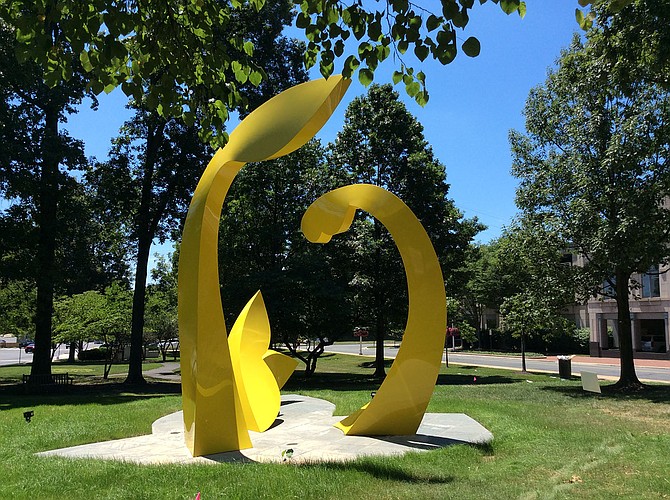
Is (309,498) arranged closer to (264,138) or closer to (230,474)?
(230,474)

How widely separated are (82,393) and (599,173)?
799 inches

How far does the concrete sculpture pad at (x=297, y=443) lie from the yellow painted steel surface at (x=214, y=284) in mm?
458

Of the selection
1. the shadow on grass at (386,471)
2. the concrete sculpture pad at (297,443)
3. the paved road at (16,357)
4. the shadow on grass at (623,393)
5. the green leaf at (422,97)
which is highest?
the green leaf at (422,97)

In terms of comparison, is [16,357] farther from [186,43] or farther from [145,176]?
[186,43]

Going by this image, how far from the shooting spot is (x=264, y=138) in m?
7.76

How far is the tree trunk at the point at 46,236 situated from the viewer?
2133 cm

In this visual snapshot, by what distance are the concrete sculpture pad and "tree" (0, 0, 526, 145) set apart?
513 centimetres

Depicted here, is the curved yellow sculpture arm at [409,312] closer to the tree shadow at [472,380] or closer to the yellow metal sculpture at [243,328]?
the yellow metal sculpture at [243,328]

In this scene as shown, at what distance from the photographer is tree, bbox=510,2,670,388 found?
642 inches

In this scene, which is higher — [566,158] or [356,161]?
[356,161]

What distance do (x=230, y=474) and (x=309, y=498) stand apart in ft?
4.27

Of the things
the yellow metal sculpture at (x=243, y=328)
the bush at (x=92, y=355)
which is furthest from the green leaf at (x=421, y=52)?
the bush at (x=92, y=355)

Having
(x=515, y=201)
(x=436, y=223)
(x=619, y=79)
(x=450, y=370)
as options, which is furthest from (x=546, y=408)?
(x=450, y=370)

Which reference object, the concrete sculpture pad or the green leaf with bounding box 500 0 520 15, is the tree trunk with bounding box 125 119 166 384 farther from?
the green leaf with bounding box 500 0 520 15
